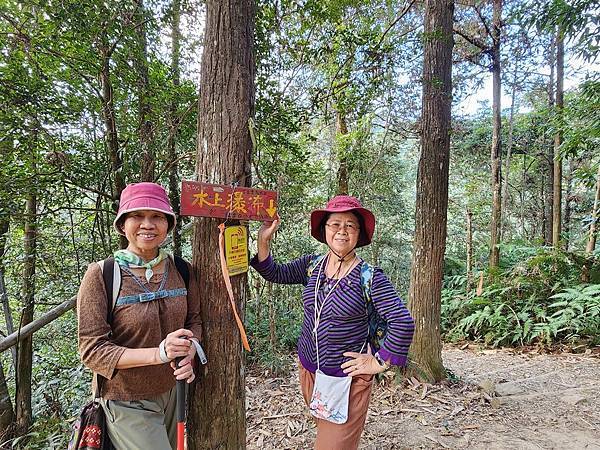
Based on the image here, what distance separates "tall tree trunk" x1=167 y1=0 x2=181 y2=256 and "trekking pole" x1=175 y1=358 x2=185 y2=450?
5.29ft

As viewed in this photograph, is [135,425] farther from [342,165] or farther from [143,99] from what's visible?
[342,165]

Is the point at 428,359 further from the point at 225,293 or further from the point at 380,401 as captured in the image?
the point at 225,293

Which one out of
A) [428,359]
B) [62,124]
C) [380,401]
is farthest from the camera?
[428,359]

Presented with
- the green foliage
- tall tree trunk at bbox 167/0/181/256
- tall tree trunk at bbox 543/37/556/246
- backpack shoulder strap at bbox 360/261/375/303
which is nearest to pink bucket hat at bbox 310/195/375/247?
backpack shoulder strap at bbox 360/261/375/303

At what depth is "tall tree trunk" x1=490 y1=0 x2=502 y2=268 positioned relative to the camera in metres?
9.20

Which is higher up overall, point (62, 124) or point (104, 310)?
point (62, 124)

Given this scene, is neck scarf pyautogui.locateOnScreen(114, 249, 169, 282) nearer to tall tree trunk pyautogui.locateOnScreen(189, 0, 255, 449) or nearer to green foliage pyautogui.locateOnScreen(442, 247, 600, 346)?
tall tree trunk pyautogui.locateOnScreen(189, 0, 255, 449)

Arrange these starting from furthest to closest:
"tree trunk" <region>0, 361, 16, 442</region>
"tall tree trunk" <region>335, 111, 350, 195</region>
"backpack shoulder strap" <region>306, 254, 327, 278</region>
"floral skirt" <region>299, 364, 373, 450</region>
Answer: "tall tree trunk" <region>335, 111, 350, 195</region> → "tree trunk" <region>0, 361, 16, 442</region> → "backpack shoulder strap" <region>306, 254, 327, 278</region> → "floral skirt" <region>299, 364, 373, 450</region>

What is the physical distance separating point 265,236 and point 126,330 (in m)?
0.93

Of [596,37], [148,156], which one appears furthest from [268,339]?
[596,37]

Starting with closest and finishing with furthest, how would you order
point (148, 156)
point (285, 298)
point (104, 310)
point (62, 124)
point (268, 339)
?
point (104, 310), point (62, 124), point (148, 156), point (268, 339), point (285, 298)

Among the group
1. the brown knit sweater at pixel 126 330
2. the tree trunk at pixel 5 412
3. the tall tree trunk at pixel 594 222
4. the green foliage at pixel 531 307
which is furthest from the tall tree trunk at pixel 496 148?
the tree trunk at pixel 5 412

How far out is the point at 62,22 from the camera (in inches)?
114

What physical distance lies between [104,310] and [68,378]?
4.08 m
